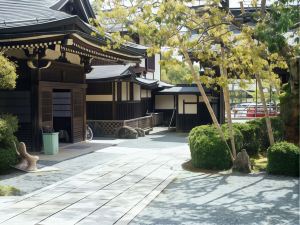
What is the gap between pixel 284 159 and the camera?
10.8m

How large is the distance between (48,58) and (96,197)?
8141mm

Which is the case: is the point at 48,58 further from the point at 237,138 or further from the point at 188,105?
the point at 188,105

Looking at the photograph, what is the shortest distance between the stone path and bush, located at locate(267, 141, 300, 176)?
2700 millimetres

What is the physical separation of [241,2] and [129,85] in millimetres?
14470

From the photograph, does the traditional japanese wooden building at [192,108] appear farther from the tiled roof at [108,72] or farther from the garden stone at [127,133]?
the garden stone at [127,133]

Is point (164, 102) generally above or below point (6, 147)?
above

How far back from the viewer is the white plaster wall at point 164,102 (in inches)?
1233

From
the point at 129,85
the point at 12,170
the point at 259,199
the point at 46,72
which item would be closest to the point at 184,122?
the point at 129,85

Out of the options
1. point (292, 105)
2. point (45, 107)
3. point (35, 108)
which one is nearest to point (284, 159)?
point (292, 105)

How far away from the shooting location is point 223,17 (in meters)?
10.6

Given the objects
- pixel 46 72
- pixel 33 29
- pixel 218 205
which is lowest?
pixel 218 205

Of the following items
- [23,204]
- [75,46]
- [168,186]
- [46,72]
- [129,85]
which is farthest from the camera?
[129,85]

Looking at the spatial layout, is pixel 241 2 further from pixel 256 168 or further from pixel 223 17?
pixel 256 168

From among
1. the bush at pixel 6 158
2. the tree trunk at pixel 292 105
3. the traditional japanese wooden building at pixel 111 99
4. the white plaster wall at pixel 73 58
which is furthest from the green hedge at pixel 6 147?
the traditional japanese wooden building at pixel 111 99
